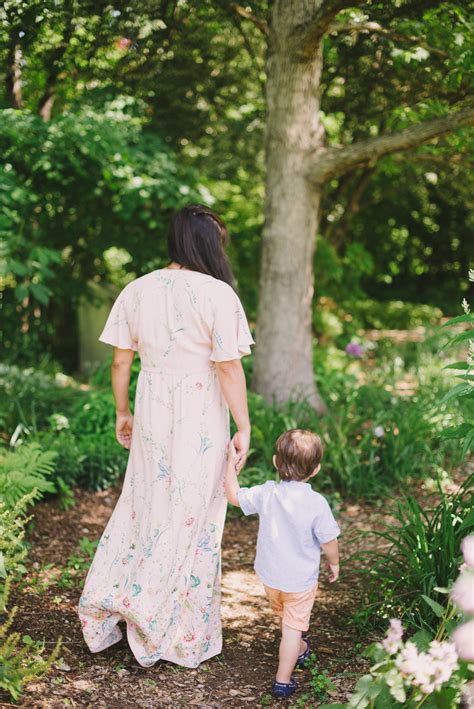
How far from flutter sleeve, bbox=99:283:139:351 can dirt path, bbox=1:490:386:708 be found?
4.07ft

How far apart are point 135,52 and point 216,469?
3142 mm

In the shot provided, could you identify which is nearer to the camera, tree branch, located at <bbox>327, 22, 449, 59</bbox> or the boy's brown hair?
the boy's brown hair

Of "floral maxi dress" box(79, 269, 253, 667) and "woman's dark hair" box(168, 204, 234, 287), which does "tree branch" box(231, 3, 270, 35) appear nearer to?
"woman's dark hair" box(168, 204, 234, 287)

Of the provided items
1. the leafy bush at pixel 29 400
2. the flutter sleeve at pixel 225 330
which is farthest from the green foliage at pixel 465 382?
the leafy bush at pixel 29 400

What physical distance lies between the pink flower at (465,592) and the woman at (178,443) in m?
1.04

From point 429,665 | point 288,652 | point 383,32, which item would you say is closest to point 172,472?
point 288,652

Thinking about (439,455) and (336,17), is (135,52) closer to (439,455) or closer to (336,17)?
(336,17)

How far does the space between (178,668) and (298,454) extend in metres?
1.01

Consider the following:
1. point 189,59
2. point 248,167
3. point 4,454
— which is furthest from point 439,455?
point 248,167

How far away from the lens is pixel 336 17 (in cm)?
471

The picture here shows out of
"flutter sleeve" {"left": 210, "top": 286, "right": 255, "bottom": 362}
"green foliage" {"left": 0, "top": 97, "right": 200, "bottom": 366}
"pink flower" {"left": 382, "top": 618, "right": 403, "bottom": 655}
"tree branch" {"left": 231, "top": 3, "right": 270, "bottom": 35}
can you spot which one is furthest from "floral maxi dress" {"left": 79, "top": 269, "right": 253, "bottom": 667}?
"tree branch" {"left": 231, "top": 3, "right": 270, "bottom": 35}

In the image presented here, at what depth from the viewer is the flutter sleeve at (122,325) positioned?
2.77 m

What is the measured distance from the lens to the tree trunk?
16.3 feet

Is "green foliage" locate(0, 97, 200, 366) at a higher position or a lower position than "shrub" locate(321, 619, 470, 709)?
higher
